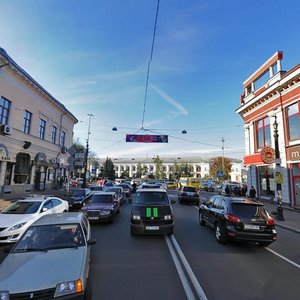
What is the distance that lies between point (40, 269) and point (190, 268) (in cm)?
366

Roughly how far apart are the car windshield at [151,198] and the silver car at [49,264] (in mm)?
4716

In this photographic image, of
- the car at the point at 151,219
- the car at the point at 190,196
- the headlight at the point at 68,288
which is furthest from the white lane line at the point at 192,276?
the car at the point at 190,196

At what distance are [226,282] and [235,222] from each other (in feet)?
10.2

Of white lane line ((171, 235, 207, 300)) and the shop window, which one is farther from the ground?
the shop window

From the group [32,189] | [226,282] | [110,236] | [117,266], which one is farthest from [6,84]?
[226,282]

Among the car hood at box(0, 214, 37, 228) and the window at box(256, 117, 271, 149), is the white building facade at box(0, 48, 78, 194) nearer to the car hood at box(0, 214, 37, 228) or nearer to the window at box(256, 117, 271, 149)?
the car hood at box(0, 214, 37, 228)

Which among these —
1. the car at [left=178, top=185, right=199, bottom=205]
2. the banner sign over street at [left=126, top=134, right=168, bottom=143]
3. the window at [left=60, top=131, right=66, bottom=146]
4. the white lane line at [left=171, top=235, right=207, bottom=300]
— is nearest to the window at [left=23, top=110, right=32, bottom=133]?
the window at [left=60, top=131, right=66, bottom=146]

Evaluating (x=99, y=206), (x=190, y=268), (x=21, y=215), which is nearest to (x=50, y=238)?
(x=190, y=268)

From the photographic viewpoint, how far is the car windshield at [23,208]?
9603mm

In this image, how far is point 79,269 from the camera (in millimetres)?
4062

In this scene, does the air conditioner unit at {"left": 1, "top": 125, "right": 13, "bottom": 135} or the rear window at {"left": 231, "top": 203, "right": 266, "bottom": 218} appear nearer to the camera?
the rear window at {"left": 231, "top": 203, "right": 266, "bottom": 218}

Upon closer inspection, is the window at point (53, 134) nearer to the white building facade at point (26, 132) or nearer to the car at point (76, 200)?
the white building facade at point (26, 132)

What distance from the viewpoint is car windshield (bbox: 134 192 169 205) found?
400 inches

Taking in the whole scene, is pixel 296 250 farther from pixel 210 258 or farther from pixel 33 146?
pixel 33 146
